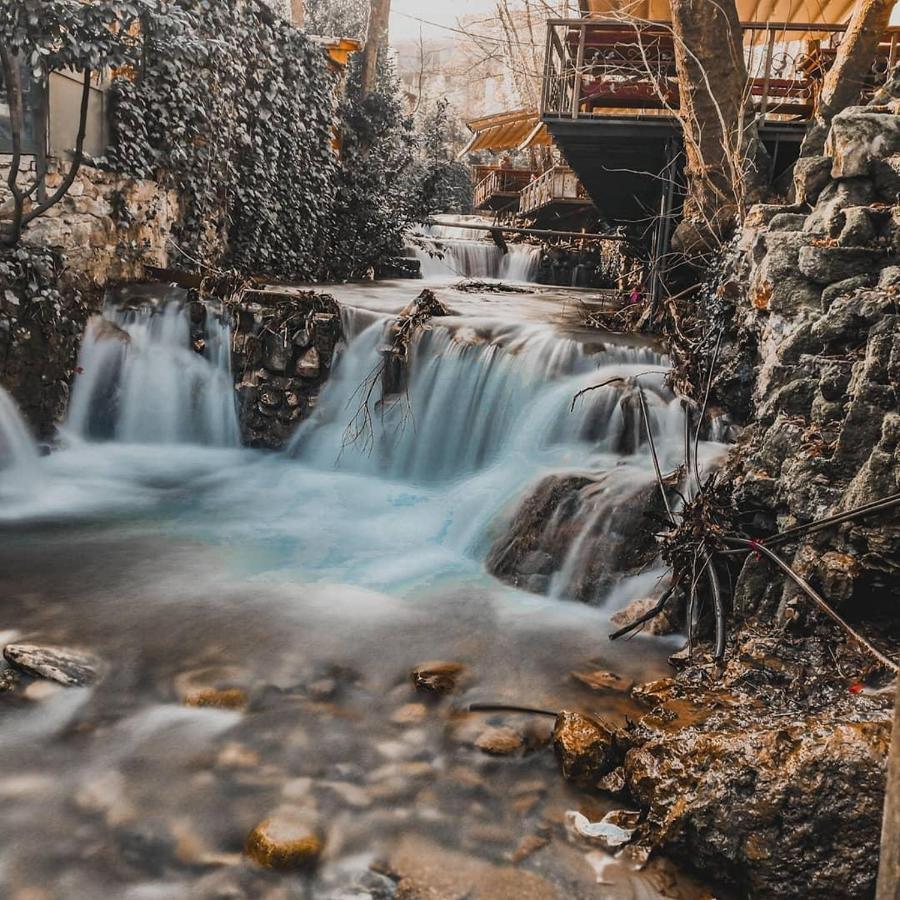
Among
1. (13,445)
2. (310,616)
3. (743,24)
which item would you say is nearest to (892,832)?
(310,616)

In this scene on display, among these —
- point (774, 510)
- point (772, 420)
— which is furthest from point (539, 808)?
point (772, 420)

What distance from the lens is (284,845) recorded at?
10.2 ft

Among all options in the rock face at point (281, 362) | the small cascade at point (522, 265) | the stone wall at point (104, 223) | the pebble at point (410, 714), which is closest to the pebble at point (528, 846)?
the pebble at point (410, 714)

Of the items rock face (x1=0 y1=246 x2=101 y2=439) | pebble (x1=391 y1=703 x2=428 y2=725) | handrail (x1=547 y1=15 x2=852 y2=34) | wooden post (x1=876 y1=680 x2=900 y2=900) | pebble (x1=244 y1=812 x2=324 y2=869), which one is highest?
handrail (x1=547 y1=15 x2=852 y2=34)

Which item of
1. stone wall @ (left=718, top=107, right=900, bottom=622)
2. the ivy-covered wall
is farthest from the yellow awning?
stone wall @ (left=718, top=107, right=900, bottom=622)

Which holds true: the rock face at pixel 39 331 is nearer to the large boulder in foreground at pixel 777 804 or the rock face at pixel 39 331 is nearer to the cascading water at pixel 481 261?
the large boulder in foreground at pixel 777 804

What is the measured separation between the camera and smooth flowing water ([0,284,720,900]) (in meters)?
3.17

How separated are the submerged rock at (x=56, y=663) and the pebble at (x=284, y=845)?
1541 mm

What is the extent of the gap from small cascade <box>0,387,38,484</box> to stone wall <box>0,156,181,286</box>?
168 cm

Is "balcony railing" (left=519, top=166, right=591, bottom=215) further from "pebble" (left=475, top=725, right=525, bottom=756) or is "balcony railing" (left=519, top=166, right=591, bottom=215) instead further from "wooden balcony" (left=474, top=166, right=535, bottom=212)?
"pebble" (left=475, top=725, right=525, bottom=756)

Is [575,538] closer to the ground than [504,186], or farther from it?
closer to the ground

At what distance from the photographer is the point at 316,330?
352 inches

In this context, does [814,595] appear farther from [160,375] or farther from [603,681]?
[160,375]

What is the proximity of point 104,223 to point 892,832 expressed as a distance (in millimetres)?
9584
